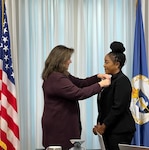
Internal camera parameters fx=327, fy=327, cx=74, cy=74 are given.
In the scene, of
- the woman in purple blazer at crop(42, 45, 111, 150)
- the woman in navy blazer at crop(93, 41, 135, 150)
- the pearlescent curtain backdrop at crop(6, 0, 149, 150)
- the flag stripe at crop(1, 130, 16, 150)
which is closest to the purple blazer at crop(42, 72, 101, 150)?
the woman in purple blazer at crop(42, 45, 111, 150)

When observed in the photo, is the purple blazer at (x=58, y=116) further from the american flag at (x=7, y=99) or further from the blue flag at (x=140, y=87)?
the blue flag at (x=140, y=87)

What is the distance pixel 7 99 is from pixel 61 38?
1.02 meters

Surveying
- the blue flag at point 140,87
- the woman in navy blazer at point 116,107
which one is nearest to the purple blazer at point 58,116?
the woman in navy blazer at point 116,107

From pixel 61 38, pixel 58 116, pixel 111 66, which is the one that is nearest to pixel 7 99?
pixel 58 116

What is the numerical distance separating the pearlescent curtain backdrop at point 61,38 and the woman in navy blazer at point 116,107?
3.42 feet

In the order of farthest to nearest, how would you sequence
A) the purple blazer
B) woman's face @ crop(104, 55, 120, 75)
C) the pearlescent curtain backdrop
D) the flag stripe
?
the pearlescent curtain backdrop, the flag stripe, woman's face @ crop(104, 55, 120, 75), the purple blazer

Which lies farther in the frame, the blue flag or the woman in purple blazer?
the blue flag

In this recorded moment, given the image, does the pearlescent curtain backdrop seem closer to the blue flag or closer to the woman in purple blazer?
the blue flag

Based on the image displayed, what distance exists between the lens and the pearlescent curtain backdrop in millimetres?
3791

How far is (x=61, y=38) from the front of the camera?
3883 mm

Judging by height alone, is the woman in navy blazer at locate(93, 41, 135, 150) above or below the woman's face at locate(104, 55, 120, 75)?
below

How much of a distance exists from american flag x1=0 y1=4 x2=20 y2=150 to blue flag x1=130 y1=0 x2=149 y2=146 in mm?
1359

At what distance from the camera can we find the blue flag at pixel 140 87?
380cm

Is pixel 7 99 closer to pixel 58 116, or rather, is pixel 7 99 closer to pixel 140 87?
pixel 58 116
